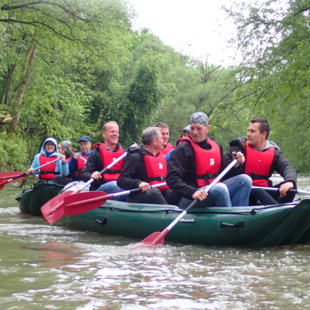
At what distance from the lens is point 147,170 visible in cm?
570

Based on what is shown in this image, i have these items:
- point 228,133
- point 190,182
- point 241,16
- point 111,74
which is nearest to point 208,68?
point 228,133

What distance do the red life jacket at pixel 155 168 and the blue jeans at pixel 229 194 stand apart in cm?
59

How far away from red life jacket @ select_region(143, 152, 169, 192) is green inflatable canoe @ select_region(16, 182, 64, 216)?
2741 mm

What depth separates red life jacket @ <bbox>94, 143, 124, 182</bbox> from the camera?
661 cm

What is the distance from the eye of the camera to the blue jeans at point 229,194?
489cm

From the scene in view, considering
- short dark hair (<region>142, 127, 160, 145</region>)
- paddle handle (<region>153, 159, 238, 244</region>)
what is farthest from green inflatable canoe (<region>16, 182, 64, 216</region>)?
paddle handle (<region>153, 159, 238, 244</region>)

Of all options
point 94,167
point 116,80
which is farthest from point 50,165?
point 116,80

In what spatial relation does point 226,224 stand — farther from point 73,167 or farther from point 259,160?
point 73,167

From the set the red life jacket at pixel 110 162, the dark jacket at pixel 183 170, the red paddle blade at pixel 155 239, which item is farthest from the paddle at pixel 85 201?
the red paddle blade at pixel 155 239

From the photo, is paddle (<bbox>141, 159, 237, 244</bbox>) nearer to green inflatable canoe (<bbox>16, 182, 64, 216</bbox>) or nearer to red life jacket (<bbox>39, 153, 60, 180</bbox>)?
green inflatable canoe (<bbox>16, 182, 64, 216</bbox>)

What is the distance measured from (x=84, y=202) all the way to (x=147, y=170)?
2.59 feet

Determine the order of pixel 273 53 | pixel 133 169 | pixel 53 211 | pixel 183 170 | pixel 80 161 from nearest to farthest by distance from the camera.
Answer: pixel 183 170
pixel 133 169
pixel 53 211
pixel 80 161
pixel 273 53

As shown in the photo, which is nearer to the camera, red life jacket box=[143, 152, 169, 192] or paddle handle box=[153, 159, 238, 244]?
paddle handle box=[153, 159, 238, 244]

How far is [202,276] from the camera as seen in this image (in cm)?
368
